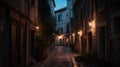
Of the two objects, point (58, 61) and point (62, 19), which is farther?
point (62, 19)

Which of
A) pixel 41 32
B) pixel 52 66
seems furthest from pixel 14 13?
pixel 41 32

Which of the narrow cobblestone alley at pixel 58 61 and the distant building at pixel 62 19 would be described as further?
the distant building at pixel 62 19

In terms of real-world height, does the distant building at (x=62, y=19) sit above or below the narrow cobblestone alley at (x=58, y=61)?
above

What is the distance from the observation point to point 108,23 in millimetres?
13164

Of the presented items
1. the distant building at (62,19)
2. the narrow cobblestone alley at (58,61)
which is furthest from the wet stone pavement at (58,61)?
the distant building at (62,19)

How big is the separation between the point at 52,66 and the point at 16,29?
6.19m

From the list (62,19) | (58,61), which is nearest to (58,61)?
(58,61)

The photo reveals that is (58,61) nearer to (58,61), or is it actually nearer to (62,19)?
(58,61)

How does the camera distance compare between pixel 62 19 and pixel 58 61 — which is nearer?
pixel 58 61

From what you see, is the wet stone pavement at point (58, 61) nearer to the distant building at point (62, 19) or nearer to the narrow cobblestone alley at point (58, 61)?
the narrow cobblestone alley at point (58, 61)

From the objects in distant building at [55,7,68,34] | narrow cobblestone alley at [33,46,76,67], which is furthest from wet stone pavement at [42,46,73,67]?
→ distant building at [55,7,68,34]

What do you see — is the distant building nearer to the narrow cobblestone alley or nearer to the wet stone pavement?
the wet stone pavement

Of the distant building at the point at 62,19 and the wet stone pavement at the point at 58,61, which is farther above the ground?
the distant building at the point at 62,19

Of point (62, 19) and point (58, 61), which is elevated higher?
point (62, 19)
